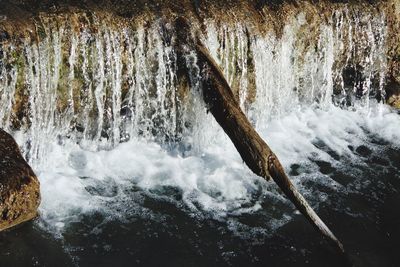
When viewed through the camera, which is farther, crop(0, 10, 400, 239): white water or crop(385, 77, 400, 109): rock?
crop(385, 77, 400, 109): rock

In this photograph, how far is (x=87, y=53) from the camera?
23.2 feet

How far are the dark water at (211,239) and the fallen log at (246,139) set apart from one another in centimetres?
59

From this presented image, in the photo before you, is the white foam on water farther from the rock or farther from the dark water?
the rock

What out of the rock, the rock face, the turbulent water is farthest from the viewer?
the rock

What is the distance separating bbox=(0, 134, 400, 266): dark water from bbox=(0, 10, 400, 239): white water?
5.9 inches

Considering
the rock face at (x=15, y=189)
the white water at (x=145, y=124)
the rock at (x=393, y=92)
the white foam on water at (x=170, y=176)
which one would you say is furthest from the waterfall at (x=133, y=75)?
the rock at (x=393, y=92)

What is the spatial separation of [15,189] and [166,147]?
10.0 ft

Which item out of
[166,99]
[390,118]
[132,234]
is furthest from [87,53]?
[390,118]

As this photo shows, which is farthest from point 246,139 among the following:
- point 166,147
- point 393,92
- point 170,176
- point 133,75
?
point 393,92

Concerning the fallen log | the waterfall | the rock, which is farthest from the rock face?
the rock

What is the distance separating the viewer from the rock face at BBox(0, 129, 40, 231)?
17.9 feet

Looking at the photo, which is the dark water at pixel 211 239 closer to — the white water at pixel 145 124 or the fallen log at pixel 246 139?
the white water at pixel 145 124

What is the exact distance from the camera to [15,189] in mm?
5488

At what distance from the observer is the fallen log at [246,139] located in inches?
222
